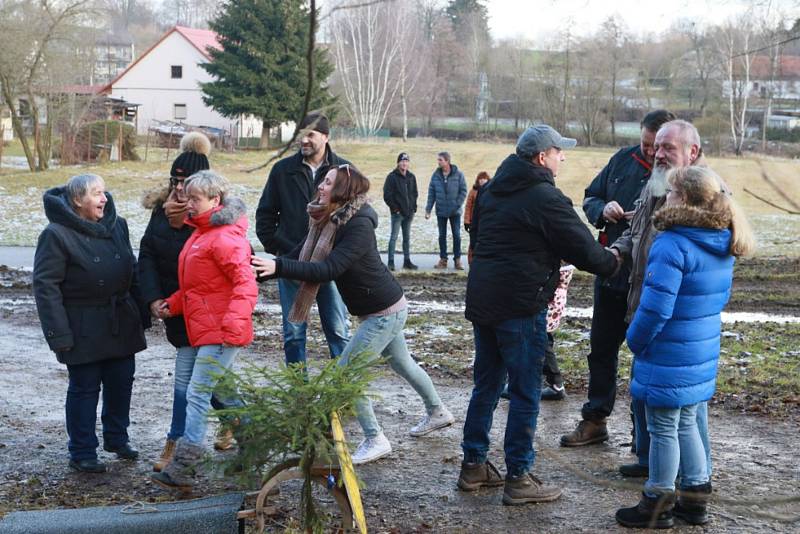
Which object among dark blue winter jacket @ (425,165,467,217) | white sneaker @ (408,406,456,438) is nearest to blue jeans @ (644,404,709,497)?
white sneaker @ (408,406,456,438)

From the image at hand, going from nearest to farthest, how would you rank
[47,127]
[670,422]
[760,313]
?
[670,422] < [760,313] < [47,127]

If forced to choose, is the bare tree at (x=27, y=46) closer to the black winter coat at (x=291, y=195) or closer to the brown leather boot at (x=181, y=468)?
the black winter coat at (x=291, y=195)

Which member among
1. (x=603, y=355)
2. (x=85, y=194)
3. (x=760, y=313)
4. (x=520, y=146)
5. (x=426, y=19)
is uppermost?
(x=426, y=19)

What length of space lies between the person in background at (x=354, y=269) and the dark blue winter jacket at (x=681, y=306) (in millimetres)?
1640

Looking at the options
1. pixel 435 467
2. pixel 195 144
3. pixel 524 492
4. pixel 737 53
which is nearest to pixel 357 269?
pixel 435 467

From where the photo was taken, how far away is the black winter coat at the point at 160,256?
19.3 ft

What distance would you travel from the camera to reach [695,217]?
4.66 meters

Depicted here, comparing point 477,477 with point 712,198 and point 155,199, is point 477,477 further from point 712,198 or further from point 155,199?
point 155,199

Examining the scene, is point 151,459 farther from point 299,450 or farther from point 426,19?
point 426,19

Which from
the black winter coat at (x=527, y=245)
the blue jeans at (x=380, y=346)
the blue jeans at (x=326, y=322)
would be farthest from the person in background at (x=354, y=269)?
the black winter coat at (x=527, y=245)

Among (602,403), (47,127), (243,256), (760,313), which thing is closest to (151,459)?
(243,256)

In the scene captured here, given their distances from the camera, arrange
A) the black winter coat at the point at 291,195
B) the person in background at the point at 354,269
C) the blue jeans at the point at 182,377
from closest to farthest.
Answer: the person in background at the point at 354,269 → the blue jeans at the point at 182,377 → the black winter coat at the point at 291,195

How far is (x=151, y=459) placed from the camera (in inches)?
245

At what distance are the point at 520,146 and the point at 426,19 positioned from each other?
838mm
